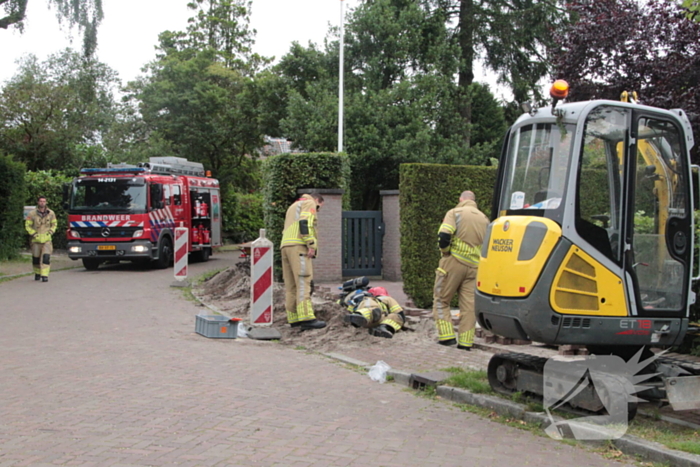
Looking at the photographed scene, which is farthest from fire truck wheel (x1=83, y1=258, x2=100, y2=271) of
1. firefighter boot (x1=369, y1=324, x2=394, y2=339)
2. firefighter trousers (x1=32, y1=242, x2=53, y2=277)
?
firefighter boot (x1=369, y1=324, x2=394, y2=339)

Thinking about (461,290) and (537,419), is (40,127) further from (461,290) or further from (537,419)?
(537,419)

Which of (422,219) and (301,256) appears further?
(422,219)

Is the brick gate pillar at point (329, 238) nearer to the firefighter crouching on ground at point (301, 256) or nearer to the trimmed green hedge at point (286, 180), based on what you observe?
the trimmed green hedge at point (286, 180)

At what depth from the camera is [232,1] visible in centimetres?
4709

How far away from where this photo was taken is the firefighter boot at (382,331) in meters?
9.64

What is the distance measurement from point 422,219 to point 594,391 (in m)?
6.53

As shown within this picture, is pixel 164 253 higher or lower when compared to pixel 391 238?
lower

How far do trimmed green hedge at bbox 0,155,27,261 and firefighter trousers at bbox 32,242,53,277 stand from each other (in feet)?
15.5

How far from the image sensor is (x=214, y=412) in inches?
235

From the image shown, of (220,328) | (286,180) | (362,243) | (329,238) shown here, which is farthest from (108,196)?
(220,328)

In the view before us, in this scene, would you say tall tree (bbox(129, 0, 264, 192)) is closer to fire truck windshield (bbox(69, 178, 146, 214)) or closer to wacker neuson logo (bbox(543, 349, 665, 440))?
fire truck windshield (bbox(69, 178, 146, 214))

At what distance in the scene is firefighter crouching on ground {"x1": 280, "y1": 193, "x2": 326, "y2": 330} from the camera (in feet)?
32.1

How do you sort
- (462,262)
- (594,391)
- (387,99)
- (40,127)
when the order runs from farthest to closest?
(40,127)
(387,99)
(462,262)
(594,391)

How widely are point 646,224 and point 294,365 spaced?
13.7 feet
